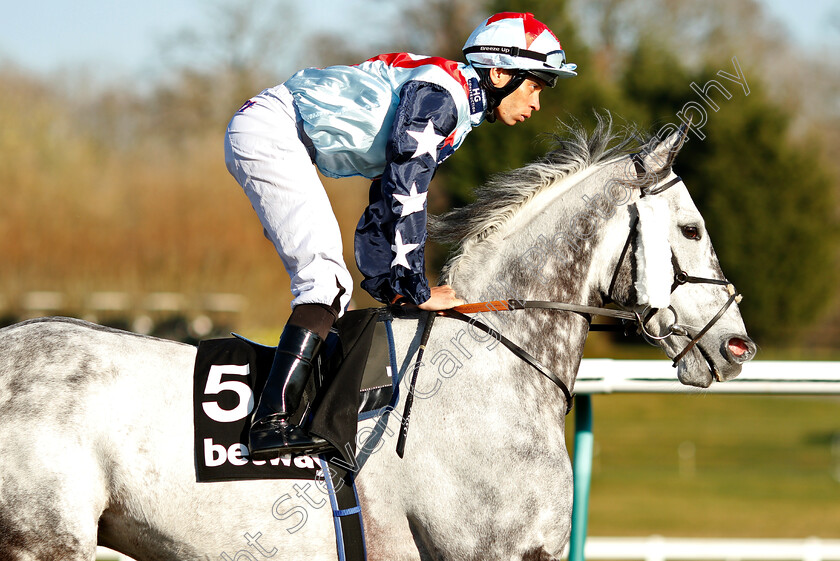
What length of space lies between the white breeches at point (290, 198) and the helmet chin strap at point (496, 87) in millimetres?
687

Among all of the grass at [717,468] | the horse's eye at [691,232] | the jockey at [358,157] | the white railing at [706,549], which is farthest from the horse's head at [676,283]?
the grass at [717,468]

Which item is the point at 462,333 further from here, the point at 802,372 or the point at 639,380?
the point at 802,372

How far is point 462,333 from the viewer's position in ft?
10.5

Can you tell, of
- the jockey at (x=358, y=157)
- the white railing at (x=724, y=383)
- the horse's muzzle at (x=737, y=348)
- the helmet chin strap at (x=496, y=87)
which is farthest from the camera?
the white railing at (x=724, y=383)

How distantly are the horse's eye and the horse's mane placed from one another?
38 cm

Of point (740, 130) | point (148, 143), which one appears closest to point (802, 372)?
point (148, 143)

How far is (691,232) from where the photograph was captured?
3271mm

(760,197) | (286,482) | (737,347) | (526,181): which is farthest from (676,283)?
(760,197)

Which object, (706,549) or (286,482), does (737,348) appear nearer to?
(286,482)

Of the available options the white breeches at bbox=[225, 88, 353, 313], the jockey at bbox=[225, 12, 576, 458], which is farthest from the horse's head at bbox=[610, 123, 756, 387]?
the white breeches at bbox=[225, 88, 353, 313]

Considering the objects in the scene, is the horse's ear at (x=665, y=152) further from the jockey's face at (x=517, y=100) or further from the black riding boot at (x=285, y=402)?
the black riding boot at (x=285, y=402)

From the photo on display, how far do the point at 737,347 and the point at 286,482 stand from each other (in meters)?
1.60

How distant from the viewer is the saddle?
293 cm

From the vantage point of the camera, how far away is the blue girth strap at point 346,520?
2943mm
